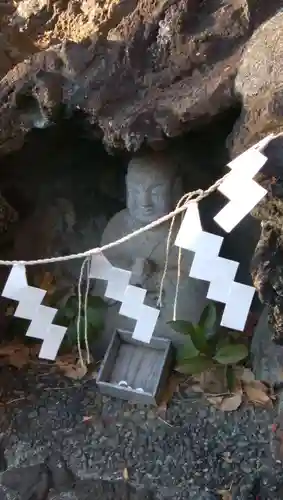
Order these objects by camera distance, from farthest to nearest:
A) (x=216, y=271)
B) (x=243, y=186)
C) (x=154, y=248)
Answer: (x=154, y=248) → (x=216, y=271) → (x=243, y=186)

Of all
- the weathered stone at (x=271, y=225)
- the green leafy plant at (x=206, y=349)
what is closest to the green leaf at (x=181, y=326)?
the green leafy plant at (x=206, y=349)

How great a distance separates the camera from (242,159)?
1.10 meters

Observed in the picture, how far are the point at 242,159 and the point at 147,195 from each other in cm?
48

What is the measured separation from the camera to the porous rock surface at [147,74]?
125 cm

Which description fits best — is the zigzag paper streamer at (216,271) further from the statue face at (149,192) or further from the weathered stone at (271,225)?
the statue face at (149,192)

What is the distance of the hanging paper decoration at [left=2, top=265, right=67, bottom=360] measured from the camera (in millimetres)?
1386

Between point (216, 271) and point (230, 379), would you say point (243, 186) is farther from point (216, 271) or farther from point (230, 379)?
point (230, 379)

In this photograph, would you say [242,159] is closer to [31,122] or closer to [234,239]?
[31,122]

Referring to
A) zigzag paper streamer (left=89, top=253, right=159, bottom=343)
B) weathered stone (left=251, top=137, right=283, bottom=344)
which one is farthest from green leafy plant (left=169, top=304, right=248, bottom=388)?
weathered stone (left=251, top=137, right=283, bottom=344)

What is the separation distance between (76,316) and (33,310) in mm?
265

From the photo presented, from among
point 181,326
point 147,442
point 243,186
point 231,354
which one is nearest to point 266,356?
point 231,354

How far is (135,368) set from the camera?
155 centimetres

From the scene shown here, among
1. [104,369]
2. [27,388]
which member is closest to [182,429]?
[104,369]

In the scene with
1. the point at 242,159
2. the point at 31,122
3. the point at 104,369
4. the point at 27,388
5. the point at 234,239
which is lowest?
the point at 27,388
